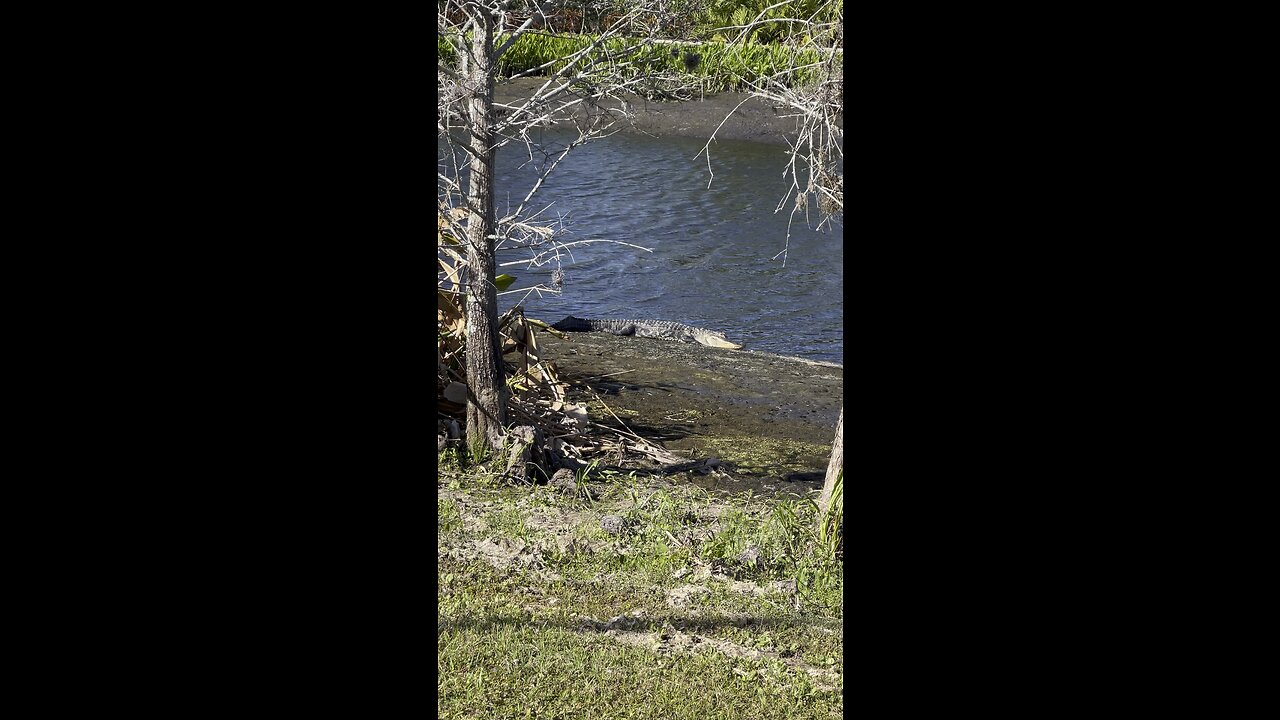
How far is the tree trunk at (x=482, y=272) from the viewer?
639cm

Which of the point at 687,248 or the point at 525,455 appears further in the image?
the point at 687,248

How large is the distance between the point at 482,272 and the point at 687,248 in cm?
1025

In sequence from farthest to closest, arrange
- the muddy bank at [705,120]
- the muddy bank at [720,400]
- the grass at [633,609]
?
the muddy bank at [705,120]
the muddy bank at [720,400]
the grass at [633,609]

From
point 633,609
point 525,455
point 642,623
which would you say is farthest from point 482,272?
point 642,623

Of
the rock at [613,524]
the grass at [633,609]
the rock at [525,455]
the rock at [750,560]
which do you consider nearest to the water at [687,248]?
the rock at [525,455]

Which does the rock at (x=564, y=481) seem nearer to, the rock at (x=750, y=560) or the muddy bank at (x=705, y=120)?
the rock at (x=750, y=560)

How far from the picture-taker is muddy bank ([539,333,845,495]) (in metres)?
7.34

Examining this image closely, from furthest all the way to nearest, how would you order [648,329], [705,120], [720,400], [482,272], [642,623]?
[705,120] → [648,329] → [720,400] → [482,272] → [642,623]

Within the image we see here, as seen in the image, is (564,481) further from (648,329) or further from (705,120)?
(705,120)

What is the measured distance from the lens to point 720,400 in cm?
879

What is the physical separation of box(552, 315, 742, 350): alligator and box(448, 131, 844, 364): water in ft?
2.01

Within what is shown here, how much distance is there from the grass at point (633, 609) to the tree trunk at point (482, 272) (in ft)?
1.83
